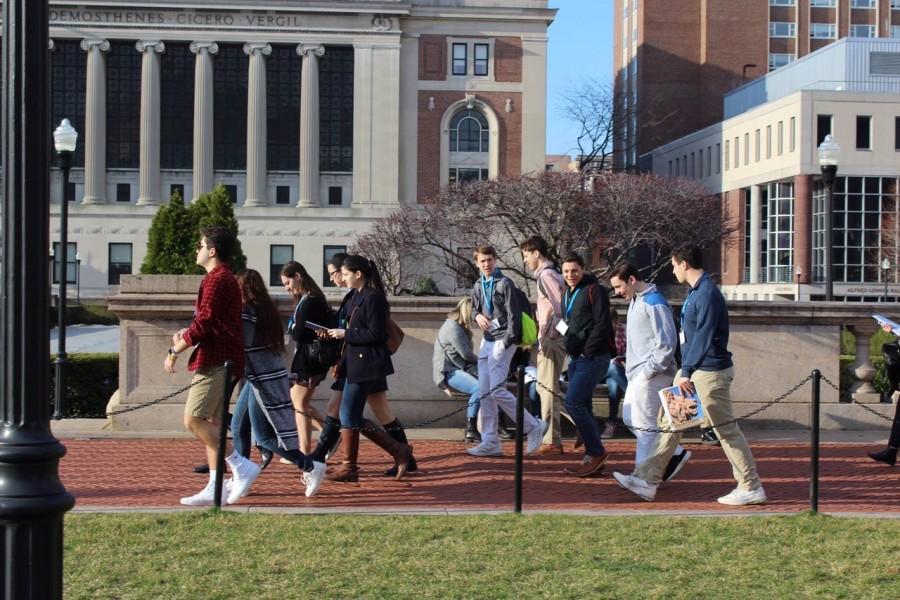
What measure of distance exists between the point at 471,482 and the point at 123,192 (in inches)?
2954

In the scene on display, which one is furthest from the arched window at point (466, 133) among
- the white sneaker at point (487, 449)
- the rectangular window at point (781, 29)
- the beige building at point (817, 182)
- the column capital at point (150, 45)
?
the white sneaker at point (487, 449)

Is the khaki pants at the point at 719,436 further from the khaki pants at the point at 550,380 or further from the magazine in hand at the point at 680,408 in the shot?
the khaki pants at the point at 550,380

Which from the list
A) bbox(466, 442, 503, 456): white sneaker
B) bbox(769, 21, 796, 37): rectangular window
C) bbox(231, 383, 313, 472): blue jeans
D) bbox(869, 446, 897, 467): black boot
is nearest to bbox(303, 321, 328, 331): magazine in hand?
bbox(231, 383, 313, 472): blue jeans

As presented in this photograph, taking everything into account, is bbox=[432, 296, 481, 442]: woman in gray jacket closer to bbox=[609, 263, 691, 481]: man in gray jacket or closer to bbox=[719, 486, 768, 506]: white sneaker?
bbox=[609, 263, 691, 481]: man in gray jacket

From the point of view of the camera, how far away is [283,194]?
83.0 m

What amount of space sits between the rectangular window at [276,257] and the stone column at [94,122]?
38.1ft

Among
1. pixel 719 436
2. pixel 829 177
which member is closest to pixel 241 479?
pixel 719 436

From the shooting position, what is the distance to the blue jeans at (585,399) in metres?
11.2

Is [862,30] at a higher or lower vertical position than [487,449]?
higher

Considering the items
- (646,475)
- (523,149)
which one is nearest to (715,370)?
(646,475)

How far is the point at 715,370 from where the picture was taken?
984cm

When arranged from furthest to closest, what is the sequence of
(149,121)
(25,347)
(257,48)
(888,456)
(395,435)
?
(257,48) → (149,121) → (888,456) → (395,435) → (25,347)

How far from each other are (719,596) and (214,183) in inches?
3054

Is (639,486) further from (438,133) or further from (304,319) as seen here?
(438,133)
